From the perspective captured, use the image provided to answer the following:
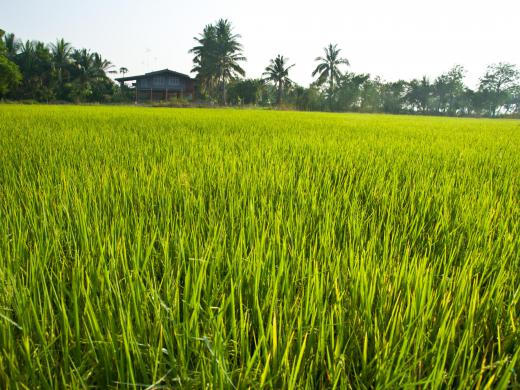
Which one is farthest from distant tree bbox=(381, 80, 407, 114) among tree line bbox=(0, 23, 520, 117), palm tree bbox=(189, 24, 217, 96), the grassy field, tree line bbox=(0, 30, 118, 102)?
the grassy field

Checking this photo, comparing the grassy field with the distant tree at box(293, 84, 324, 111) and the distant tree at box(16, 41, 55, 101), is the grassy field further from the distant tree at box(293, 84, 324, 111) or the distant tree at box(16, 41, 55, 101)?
the distant tree at box(293, 84, 324, 111)

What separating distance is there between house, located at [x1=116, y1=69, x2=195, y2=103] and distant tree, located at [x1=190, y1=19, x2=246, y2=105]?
5.06 metres

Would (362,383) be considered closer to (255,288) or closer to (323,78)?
(255,288)

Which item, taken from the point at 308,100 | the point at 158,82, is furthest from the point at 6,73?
the point at 308,100

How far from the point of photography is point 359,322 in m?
0.58

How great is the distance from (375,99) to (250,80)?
1812cm

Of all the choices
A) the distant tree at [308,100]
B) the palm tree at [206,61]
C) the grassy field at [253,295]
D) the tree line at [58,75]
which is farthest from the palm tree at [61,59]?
the grassy field at [253,295]

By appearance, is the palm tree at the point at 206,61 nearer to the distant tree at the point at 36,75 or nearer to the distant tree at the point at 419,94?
the distant tree at the point at 36,75

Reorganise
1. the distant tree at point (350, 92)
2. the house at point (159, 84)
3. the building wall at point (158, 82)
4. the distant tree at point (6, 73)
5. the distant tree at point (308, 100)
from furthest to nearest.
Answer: the distant tree at point (350, 92) < the distant tree at point (308, 100) < the building wall at point (158, 82) < the house at point (159, 84) < the distant tree at point (6, 73)

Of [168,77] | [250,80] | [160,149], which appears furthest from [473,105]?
[160,149]

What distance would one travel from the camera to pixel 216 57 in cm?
3828

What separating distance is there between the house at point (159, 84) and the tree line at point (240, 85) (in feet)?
A: 3.76

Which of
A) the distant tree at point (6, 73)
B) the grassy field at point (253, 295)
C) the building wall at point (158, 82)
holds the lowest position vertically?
the grassy field at point (253, 295)

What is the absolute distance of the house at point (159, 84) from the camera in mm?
32344
